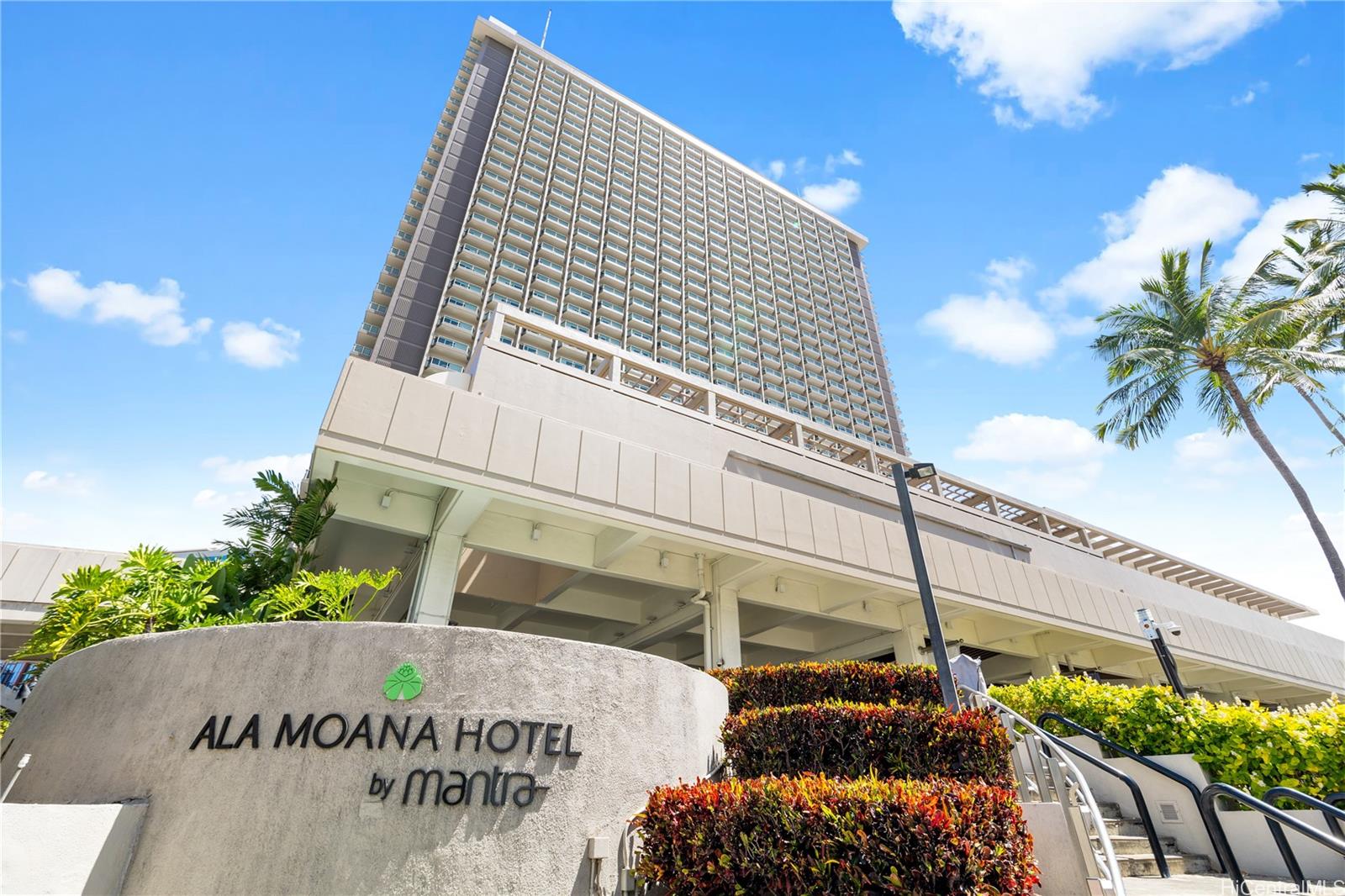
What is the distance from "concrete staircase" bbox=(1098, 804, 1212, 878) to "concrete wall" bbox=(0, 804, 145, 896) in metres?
8.63

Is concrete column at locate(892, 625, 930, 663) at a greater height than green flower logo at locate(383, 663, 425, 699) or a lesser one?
greater

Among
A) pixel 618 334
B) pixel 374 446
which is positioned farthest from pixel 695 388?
pixel 618 334

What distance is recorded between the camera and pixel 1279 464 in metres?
20.1

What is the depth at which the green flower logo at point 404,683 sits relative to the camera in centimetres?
537

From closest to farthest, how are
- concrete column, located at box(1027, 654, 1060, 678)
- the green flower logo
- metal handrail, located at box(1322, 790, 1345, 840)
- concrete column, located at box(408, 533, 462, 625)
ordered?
the green flower logo < metal handrail, located at box(1322, 790, 1345, 840) < concrete column, located at box(408, 533, 462, 625) < concrete column, located at box(1027, 654, 1060, 678)

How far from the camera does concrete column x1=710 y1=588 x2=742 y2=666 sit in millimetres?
14227

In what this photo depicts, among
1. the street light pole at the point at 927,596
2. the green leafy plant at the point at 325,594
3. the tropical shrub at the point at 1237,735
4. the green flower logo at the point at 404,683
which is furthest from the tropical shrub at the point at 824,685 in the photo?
the green leafy plant at the point at 325,594

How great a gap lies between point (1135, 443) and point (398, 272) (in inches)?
2099

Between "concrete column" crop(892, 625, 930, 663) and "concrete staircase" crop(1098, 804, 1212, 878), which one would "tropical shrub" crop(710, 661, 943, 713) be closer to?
"concrete staircase" crop(1098, 804, 1212, 878)

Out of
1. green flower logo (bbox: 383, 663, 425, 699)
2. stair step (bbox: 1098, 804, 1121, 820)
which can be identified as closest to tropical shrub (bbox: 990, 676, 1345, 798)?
stair step (bbox: 1098, 804, 1121, 820)

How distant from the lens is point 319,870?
4.67m

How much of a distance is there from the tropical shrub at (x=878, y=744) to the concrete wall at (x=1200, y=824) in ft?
7.71

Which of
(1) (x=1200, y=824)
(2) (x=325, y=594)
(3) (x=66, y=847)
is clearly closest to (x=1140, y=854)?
(1) (x=1200, y=824)

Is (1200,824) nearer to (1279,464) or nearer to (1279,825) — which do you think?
(1279,825)
